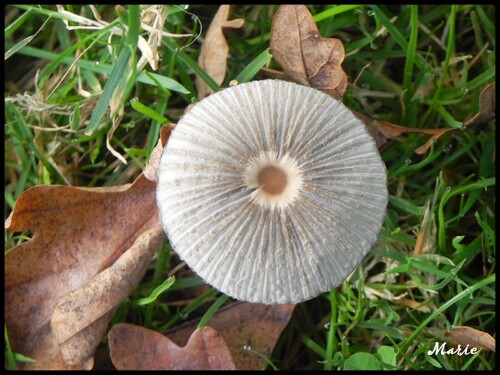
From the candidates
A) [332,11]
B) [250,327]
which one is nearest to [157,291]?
[250,327]

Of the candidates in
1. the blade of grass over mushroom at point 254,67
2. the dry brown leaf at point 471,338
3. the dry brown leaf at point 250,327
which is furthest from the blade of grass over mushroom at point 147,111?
the dry brown leaf at point 471,338

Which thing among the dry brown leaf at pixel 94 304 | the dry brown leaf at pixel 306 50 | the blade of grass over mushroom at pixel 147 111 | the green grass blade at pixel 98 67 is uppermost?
the dry brown leaf at pixel 306 50

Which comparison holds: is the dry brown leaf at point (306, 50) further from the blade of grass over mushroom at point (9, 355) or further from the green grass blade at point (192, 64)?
the blade of grass over mushroom at point (9, 355)

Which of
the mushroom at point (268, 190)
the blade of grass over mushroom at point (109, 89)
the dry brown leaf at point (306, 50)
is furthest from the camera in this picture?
the blade of grass over mushroom at point (109, 89)

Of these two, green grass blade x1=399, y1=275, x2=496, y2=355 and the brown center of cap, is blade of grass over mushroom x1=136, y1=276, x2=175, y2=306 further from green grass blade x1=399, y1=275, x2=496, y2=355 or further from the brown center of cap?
green grass blade x1=399, y1=275, x2=496, y2=355

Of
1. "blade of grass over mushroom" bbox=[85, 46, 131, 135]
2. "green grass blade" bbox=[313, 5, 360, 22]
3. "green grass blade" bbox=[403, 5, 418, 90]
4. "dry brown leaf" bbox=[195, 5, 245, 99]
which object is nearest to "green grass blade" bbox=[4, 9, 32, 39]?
"blade of grass over mushroom" bbox=[85, 46, 131, 135]

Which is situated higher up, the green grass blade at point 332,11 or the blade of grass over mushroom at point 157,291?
the green grass blade at point 332,11

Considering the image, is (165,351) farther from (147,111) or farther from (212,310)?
(147,111)
